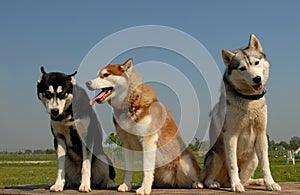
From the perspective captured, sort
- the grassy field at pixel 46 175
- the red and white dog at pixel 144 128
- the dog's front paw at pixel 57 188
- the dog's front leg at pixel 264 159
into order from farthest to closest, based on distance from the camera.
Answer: the grassy field at pixel 46 175
the dog's front paw at pixel 57 188
the red and white dog at pixel 144 128
the dog's front leg at pixel 264 159

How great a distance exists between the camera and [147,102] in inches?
205

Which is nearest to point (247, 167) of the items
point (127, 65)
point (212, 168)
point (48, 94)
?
point (212, 168)

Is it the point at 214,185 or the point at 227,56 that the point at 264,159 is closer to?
the point at 214,185

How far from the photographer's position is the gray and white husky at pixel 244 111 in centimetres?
488

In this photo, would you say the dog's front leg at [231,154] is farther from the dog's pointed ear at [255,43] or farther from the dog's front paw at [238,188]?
the dog's pointed ear at [255,43]

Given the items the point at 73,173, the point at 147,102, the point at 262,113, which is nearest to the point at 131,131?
the point at 147,102

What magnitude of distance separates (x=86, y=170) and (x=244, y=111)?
2305 mm

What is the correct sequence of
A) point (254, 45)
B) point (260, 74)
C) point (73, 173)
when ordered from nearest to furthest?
point (260, 74) < point (254, 45) < point (73, 173)

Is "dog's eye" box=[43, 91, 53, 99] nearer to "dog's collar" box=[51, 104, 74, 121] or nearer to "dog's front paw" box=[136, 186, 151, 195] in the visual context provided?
"dog's collar" box=[51, 104, 74, 121]

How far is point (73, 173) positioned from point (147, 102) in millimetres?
1636

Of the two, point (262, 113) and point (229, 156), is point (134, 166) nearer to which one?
point (229, 156)

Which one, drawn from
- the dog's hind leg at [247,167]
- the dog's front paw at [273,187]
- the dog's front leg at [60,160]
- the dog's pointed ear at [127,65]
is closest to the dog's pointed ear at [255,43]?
the dog's hind leg at [247,167]

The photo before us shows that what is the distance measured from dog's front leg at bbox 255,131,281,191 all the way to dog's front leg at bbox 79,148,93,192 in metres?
2.33

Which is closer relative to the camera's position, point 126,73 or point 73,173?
point 126,73
